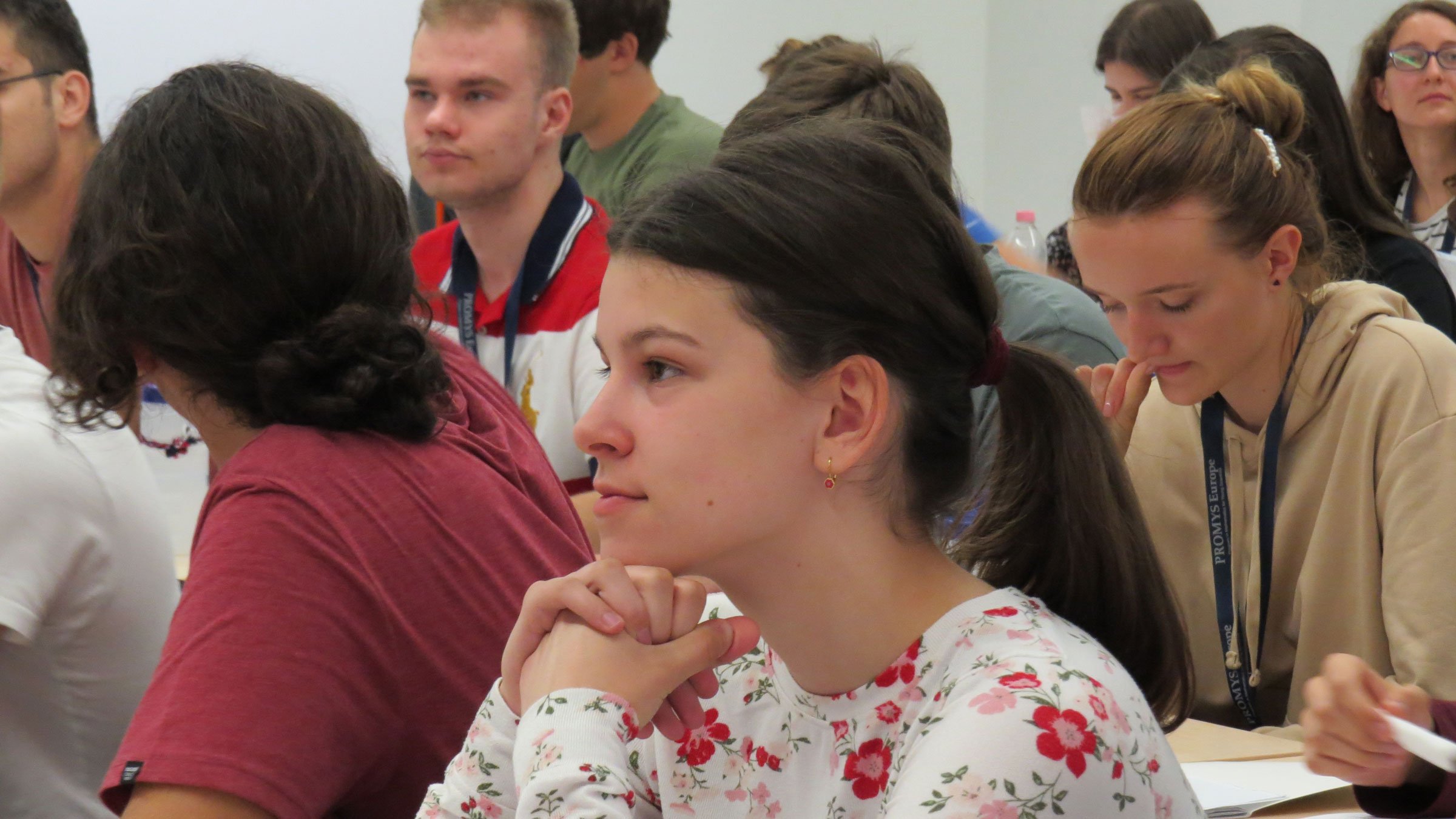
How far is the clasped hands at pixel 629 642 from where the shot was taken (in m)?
1.14

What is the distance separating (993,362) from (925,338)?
9 centimetres

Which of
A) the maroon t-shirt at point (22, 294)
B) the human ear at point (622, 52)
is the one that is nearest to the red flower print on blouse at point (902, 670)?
the maroon t-shirt at point (22, 294)

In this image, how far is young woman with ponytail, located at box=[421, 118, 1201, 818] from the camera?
111 cm

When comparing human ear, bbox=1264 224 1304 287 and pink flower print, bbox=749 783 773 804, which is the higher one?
human ear, bbox=1264 224 1304 287

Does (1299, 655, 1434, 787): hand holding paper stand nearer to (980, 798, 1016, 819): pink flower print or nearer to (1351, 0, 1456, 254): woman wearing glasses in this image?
(980, 798, 1016, 819): pink flower print

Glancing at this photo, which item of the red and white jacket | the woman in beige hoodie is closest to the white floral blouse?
the woman in beige hoodie

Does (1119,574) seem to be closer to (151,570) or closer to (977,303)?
(977,303)

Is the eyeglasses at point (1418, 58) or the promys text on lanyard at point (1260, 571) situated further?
the eyeglasses at point (1418, 58)

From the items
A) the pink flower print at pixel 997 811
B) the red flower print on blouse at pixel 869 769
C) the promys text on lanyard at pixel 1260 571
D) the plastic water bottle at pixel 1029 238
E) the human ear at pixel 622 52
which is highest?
the human ear at pixel 622 52

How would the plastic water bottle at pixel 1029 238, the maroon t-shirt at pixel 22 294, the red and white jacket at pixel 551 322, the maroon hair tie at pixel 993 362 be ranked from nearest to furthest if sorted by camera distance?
the maroon hair tie at pixel 993 362 → the red and white jacket at pixel 551 322 → the maroon t-shirt at pixel 22 294 → the plastic water bottle at pixel 1029 238

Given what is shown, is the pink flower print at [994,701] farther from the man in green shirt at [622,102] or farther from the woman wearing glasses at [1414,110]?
the woman wearing glasses at [1414,110]

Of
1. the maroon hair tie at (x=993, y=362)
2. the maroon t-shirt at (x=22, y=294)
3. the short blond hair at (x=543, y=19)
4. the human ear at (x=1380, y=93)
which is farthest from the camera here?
the human ear at (x=1380, y=93)

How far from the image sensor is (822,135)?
118 cm

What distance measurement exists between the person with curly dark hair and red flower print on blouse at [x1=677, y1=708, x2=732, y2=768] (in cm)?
26
